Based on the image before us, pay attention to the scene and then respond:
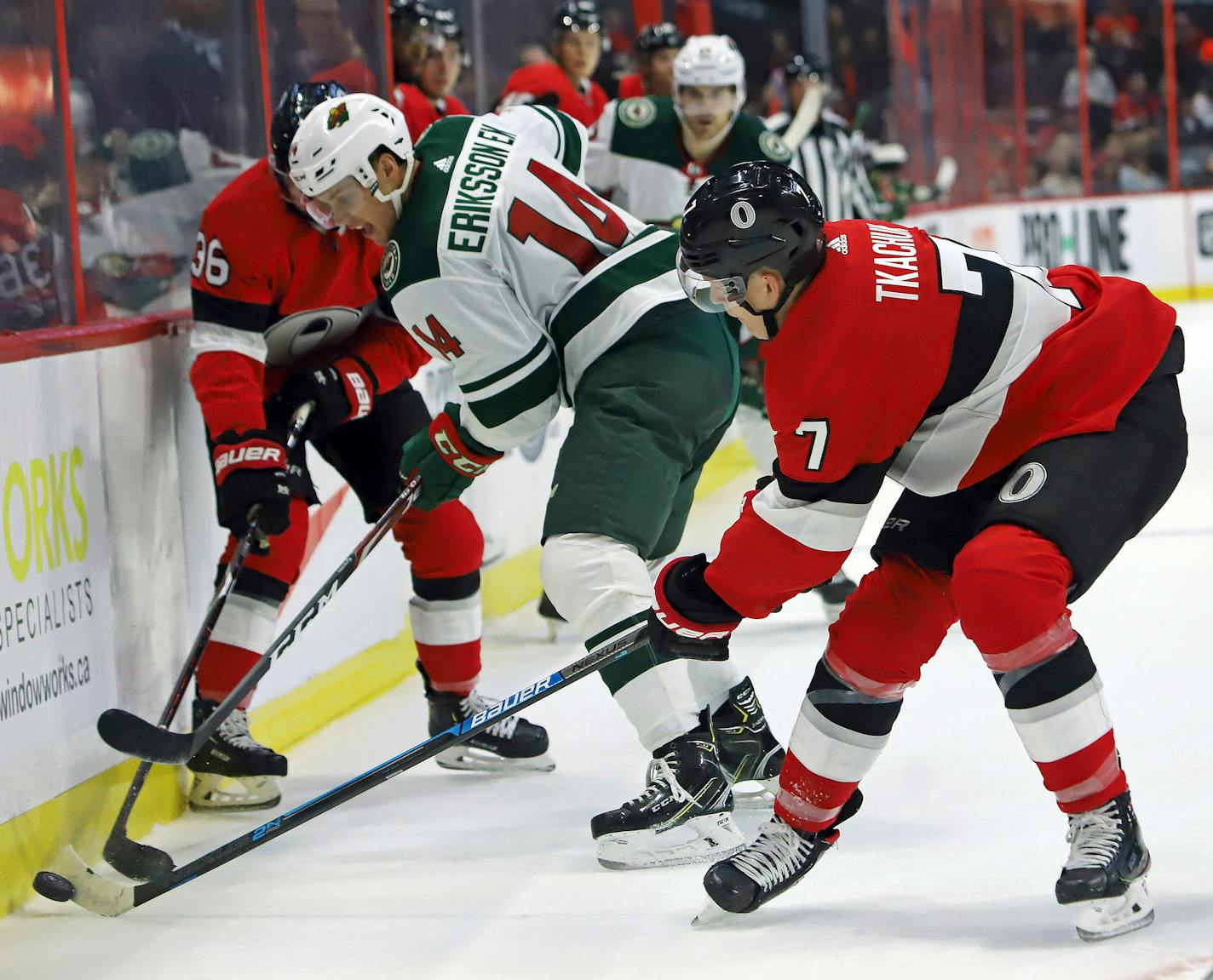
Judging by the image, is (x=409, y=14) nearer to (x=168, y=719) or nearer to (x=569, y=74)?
(x=569, y=74)

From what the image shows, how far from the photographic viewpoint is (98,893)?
8.05ft

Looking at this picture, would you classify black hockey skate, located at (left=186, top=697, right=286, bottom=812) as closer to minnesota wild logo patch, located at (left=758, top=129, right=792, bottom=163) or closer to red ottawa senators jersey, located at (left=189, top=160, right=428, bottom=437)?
red ottawa senators jersey, located at (left=189, top=160, right=428, bottom=437)

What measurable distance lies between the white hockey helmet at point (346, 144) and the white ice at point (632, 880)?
103 cm

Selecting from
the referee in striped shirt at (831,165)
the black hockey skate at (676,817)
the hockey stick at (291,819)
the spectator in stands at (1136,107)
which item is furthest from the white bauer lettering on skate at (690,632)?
the spectator in stands at (1136,107)

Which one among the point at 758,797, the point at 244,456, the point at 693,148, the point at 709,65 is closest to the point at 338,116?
the point at 244,456

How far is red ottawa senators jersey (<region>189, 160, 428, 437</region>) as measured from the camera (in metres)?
2.92

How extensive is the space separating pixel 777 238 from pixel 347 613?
186cm

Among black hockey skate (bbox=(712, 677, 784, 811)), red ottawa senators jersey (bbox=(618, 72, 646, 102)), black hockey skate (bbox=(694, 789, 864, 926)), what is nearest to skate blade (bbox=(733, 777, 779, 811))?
black hockey skate (bbox=(712, 677, 784, 811))

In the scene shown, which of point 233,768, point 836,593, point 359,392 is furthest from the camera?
point 836,593

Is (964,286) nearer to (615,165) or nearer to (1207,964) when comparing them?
(1207,964)

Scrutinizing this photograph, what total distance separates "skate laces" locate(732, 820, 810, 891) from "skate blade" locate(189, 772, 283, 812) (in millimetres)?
1043

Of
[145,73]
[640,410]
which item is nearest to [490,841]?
[640,410]

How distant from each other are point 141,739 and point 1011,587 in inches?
49.5

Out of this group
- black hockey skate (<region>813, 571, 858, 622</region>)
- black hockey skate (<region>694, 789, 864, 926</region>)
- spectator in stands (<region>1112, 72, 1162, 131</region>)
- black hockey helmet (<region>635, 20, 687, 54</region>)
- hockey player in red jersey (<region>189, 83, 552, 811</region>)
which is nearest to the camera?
black hockey skate (<region>694, 789, 864, 926</region>)
